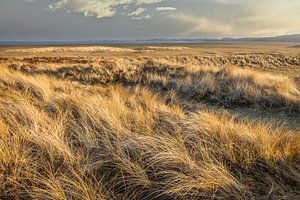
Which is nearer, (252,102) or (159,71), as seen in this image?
(252,102)

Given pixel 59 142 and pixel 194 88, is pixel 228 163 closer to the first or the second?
pixel 59 142

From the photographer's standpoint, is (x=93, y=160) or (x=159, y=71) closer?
(x=93, y=160)

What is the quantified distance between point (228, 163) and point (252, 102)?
635 cm

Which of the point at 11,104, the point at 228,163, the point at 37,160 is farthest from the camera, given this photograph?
the point at 11,104

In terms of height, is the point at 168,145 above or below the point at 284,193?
above

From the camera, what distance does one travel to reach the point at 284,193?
3.64 meters

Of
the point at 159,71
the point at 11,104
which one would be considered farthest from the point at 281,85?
the point at 11,104

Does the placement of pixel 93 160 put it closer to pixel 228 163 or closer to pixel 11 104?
pixel 228 163

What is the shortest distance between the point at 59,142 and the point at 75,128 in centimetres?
78

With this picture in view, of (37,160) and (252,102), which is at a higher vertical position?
(37,160)

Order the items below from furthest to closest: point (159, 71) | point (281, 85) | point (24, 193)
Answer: point (159, 71) → point (281, 85) → point (24, 193)

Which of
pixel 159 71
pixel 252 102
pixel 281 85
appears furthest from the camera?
pixel 159 71

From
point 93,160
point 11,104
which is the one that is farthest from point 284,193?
point 11,104

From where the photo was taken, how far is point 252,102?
10.1m
